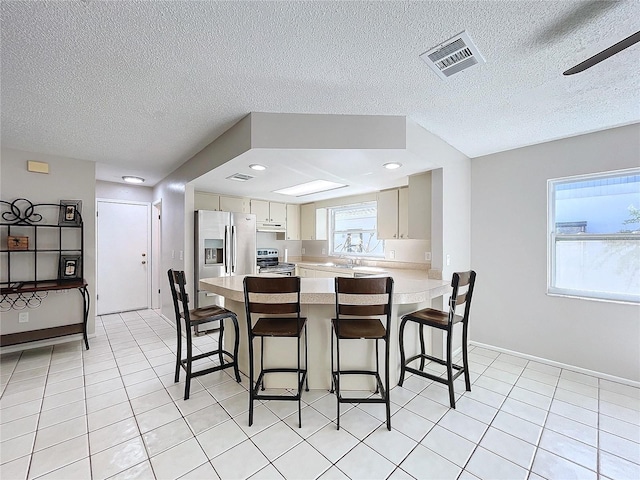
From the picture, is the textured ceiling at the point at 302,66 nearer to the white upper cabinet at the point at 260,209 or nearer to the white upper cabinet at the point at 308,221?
the white upper cabinet at the point at 260,209

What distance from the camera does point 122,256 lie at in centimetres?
514

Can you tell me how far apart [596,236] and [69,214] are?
608cm

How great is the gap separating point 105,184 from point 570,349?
716cm

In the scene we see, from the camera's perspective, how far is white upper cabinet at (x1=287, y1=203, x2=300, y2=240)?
5754 mm

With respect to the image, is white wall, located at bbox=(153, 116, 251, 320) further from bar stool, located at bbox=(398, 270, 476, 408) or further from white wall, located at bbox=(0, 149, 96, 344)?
bar stool, located at bbox=(398, 270, 476, 408)

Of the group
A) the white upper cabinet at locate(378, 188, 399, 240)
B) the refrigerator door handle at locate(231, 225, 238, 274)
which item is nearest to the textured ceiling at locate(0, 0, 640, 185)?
the white upper cabinet at locate(378, 188, 399, 240)

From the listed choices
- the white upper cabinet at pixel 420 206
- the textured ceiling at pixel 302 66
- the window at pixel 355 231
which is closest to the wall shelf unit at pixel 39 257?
the textured ceiling at pixel 302 66

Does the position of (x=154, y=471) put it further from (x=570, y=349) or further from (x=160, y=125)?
(x=570, y=349)

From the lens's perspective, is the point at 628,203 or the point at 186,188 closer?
the point at 628,203

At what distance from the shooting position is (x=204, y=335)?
3938mm

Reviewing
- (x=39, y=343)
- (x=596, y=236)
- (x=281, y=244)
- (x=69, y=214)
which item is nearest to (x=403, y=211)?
(x=596, y=236)

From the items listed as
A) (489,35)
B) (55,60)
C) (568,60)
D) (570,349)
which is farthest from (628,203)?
(55,60)

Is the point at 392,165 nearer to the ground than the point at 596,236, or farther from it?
farther from it

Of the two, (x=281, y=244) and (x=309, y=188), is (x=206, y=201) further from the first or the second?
(x=281, y=244)
